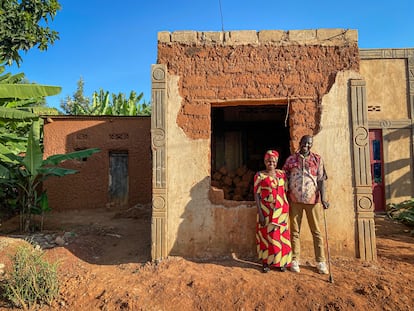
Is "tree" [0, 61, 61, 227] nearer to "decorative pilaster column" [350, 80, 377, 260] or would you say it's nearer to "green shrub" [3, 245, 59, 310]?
"green shrub" [3, 245, 59, 310]

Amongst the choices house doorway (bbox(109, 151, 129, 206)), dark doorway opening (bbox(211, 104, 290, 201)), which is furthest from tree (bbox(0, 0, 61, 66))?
dark doorway opening (bbox(211, 104, 290, 201))

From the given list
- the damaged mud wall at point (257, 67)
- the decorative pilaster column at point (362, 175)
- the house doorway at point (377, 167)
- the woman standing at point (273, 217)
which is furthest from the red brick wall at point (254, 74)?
Result: the house doorway at point (377, 167)

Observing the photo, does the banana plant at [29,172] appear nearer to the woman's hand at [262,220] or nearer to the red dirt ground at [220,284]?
the red dirt ground at [220,284]

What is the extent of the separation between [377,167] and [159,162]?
6.12 metres

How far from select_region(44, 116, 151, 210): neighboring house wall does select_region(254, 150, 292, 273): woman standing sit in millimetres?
5348

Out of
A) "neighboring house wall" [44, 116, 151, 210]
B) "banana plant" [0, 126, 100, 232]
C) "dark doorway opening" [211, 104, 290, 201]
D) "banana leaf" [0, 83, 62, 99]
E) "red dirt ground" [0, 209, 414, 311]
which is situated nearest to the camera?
"red dirt ground" [0, 209, 414, 311]

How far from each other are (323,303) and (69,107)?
77.6 ft

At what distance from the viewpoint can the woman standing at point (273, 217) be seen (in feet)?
11.6

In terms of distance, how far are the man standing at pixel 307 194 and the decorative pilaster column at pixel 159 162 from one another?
1.72 metres

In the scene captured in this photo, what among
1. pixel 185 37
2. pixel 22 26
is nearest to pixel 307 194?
pixel 185 37

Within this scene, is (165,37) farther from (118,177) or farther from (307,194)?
(118,177)

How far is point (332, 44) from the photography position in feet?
13.5

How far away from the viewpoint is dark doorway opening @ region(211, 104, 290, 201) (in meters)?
7.75

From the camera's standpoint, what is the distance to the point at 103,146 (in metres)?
8.48
